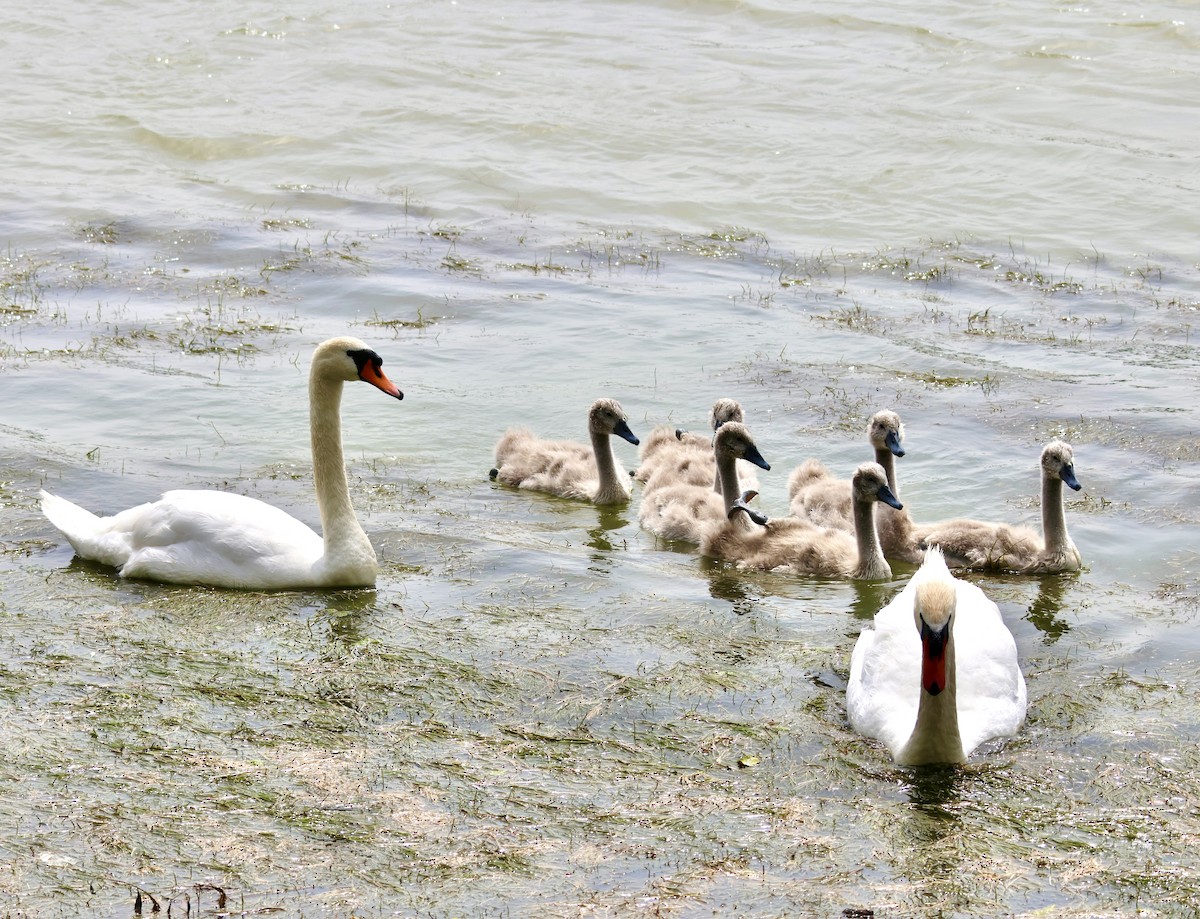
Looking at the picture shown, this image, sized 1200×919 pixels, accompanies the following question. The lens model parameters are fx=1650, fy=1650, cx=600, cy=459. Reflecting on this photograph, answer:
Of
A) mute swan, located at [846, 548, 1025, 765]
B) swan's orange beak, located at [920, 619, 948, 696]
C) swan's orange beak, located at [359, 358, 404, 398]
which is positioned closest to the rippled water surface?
mute swan, located at [846, 548, 1025, 765]

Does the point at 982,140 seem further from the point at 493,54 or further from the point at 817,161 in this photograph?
the point at 493,54

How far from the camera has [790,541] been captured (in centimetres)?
904

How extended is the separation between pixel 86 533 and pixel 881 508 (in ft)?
14.3

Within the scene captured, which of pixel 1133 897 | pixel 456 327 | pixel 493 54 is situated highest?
pixel 493 54

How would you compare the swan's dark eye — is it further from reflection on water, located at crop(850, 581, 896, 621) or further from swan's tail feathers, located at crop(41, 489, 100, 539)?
reflection on water, located at crop(850, 581, 896, 621)

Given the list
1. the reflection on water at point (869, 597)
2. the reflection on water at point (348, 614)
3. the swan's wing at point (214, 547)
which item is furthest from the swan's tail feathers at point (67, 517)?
the reflection on water at point (869, 597)

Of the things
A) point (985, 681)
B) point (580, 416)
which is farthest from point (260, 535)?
point (580, 416)

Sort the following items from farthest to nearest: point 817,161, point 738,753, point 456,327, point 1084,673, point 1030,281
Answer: point 817,161, point 1030,281, point 456,327, point 1084,673, point 738,753

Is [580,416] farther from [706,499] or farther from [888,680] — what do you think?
[888,680]

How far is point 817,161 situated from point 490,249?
208 inches

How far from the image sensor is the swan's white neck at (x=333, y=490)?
7.92 meters

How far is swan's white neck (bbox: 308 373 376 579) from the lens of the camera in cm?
792

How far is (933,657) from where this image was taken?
5.88 metres

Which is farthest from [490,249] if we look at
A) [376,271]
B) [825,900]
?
[825,900]
